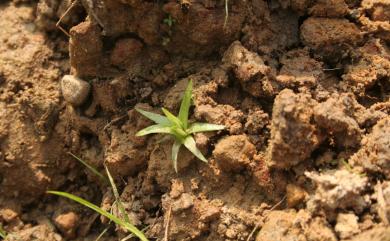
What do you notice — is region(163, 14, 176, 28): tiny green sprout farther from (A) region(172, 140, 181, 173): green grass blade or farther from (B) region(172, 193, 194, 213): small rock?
(B) region(172, 193, 194, 213): small rock

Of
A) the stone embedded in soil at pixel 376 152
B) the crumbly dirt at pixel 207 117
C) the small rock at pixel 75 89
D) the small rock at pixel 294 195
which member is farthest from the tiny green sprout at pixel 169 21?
the stone embedded in soil at pixel 376 152

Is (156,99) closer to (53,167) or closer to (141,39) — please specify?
(141,39)

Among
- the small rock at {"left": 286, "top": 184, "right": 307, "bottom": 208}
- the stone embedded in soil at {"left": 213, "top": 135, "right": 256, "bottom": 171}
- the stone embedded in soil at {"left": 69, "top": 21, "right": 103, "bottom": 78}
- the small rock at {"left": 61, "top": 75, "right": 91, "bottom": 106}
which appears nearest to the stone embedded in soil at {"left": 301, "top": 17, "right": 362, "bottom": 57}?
the stone embedded in soil at {"left": 213, "top": 135, "right": 256, "bottom": 171}

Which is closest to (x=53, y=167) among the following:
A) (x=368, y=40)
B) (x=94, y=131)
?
(x=94, y=131)

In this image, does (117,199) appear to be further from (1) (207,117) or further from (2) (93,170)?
(1) (207,117)

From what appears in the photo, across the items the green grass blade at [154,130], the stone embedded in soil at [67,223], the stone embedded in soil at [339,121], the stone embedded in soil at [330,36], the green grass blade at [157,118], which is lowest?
the stone embedded in soil at [67,223]

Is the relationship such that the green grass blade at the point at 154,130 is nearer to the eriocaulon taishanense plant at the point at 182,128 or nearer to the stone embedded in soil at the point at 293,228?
the eriocaulon taishanense plant at the point at 182,128

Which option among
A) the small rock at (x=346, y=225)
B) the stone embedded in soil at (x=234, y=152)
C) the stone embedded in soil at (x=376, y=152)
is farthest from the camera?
the stone embedded in soil at (x=234, y=152)
